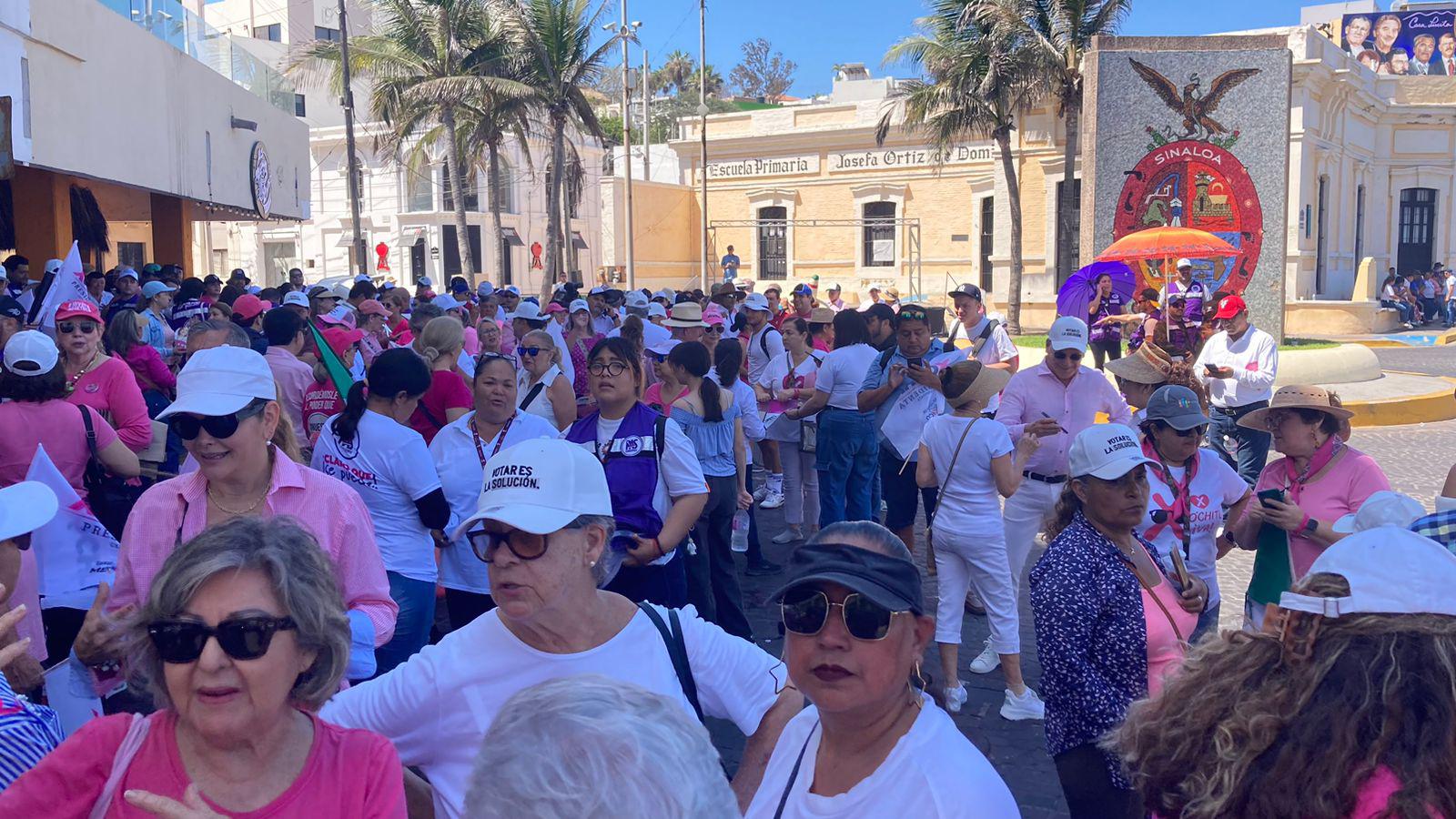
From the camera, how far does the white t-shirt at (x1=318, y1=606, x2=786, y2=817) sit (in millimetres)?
2613

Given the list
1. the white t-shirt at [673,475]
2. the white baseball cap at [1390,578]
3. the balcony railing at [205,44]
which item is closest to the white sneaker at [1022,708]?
the white t-shirt at [673,475]

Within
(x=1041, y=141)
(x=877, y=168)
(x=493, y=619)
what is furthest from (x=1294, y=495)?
(x=877, y=168)

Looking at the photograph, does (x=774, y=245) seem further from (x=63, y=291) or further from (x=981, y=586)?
(x=981, y=586)

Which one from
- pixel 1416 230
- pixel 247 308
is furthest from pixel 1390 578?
pixel 1416 230

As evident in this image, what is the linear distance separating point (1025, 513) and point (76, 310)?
513 cm

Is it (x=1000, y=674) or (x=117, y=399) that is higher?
(x=117, y=399)

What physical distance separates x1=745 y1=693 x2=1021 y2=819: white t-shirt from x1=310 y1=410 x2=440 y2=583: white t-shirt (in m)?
2.42

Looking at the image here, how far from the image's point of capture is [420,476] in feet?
14.5

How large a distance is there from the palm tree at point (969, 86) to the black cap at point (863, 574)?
28376mm

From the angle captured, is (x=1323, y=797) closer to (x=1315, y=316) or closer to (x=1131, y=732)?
(x=1131, y=732)

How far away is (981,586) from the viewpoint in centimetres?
571

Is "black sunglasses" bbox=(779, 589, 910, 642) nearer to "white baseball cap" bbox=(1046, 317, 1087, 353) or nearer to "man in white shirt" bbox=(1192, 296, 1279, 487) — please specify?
"white baseball cap" bbox=(1046, 317, 1087, 353)

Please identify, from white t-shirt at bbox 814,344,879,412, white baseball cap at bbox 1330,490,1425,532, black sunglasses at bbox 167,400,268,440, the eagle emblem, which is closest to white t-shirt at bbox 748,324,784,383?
white t-shirt at bbox 814,344,879,412

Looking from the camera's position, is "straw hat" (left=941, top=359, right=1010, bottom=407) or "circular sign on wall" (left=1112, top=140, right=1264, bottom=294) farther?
"circular sign on wall" (left=1112, top=140, right=1264, bottom=294)
